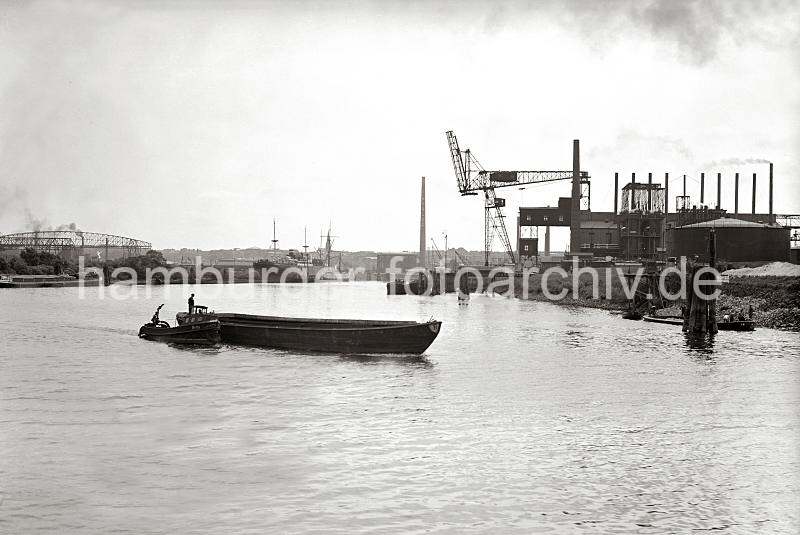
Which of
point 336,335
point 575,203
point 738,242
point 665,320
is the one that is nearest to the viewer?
point 336,335

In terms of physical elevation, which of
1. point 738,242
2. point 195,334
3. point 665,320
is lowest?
point 195,334

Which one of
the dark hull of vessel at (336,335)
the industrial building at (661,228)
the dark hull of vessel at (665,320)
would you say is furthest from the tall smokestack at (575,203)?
the dark hull of vessel at (336,335)

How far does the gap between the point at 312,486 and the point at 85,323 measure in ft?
151

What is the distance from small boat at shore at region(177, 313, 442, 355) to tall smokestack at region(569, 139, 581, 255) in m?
74.8

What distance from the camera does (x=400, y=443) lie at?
19.1m

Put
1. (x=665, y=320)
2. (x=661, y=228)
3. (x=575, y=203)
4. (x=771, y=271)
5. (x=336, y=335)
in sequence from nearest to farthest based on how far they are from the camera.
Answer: (x=336, y=335), (x=665, y=320), (x=771, y=271), (x=661, y=228), (x=575, y=203)

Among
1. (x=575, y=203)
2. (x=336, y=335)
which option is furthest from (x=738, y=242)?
(x=336, y=335)

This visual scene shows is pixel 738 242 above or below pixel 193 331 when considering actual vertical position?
above

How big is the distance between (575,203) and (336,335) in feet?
263

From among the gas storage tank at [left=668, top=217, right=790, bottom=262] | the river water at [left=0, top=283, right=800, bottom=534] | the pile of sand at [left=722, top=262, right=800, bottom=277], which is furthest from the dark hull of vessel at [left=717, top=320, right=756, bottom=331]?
the gas storage tank at [left=668, top=217, right=790, bottom=262]

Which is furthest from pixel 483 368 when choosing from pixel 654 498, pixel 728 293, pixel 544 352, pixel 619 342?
pixel 728 293

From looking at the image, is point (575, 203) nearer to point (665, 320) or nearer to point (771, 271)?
point (771, 271)

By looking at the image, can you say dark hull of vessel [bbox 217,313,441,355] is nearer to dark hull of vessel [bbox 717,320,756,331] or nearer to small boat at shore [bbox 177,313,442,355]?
small boat at shore [bbox 177,313,442,355]

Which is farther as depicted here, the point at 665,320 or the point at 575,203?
the point at 575,203
